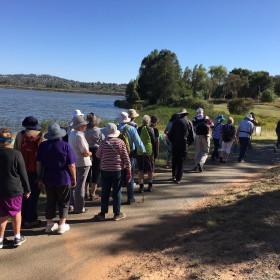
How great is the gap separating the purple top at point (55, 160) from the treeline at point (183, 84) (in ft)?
202

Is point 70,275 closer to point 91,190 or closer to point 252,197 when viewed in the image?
point 91,190

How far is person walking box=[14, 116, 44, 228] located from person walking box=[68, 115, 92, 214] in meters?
0.68

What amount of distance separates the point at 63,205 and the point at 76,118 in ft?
5.21

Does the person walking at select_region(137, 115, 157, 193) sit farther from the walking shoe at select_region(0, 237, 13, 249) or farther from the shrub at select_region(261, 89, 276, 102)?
the shrub at select_region(261, 89, 276, 102)

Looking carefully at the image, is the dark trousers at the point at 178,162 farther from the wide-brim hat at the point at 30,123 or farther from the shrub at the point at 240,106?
the shrub at the point at 240,106

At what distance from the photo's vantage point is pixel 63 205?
214 inches

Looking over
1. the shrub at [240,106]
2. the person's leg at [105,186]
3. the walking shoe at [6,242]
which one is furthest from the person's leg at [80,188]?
the shrub at [240,106]

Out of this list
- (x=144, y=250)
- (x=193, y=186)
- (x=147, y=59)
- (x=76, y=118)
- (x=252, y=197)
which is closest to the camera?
(x=144, y=250)

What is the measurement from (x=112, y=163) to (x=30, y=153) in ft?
4.55

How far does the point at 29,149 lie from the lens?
18.2 feet

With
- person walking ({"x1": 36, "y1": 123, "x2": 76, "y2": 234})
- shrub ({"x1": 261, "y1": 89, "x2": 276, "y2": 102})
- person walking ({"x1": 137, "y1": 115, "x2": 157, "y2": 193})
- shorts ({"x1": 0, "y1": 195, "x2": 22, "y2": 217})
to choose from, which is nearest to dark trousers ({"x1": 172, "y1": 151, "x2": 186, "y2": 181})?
person walking ({"x1": 137, "y1": 115, "x2": 157, "y2": 193})

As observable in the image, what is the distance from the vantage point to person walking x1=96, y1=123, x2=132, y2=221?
19.4ft

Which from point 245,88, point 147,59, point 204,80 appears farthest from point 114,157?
point 245,88

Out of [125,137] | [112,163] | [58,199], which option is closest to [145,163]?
[125,137]
